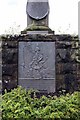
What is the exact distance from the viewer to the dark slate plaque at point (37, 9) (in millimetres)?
8633

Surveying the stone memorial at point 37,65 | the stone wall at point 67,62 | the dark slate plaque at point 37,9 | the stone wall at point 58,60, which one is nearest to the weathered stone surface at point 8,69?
the stone wall at point 58,60

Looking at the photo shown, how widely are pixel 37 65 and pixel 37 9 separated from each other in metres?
1.24

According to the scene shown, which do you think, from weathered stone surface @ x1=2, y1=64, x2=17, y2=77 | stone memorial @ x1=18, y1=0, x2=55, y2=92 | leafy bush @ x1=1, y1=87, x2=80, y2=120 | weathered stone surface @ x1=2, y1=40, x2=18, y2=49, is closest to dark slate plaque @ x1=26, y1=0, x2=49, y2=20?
stone memorial @ x1=18, y1=0, x2=55, y2=92

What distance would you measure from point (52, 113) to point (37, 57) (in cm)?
187

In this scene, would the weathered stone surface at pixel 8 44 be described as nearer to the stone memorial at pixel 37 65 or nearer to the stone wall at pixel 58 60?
the stone wall at pixel 58 60

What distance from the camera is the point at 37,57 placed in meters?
8.17

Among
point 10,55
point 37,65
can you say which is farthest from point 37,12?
point 37,65

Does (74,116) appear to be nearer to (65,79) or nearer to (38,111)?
(38,111)

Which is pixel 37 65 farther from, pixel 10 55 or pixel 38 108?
pixel 38 108

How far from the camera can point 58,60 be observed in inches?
327

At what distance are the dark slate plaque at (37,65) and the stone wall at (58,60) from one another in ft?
0.34

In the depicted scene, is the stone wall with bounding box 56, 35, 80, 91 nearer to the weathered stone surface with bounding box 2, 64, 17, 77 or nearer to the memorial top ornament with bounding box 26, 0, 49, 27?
the memorial top ornament with bounding box 26, 0, 49, 27

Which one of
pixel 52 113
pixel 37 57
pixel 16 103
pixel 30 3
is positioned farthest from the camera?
pixel 30 3

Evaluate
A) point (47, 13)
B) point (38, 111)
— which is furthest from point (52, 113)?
point (47, 13)
